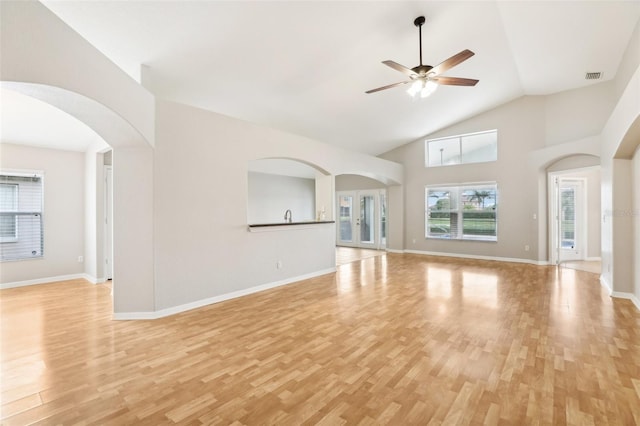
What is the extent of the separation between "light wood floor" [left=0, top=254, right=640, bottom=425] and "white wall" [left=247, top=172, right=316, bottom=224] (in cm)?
509

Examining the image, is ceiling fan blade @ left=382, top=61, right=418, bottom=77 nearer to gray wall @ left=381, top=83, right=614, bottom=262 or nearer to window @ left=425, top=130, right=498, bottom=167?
gray wall @ left=381, top=83, right=614, bottom=262

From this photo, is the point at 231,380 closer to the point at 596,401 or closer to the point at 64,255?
the point at 596,401

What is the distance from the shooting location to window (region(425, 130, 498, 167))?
26.2 feet

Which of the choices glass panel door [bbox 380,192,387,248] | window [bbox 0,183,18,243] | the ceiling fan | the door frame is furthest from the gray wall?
window [bbox 0,183,18,243]

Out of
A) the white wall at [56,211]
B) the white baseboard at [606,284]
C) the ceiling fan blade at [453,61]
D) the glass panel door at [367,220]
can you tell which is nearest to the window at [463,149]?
the glass panel door at [367,220]

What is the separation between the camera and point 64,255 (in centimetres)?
584

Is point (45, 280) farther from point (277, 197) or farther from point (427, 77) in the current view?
point (427, 77)

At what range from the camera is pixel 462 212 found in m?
8.39

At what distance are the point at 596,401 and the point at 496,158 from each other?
7.02 meters

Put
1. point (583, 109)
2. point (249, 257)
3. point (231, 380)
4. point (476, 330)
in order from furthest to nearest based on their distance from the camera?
point (583, 109) < point (249, 257) < point (476, 330) < point (231, 380)

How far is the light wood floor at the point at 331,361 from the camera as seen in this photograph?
1920mm

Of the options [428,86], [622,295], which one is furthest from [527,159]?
[428,86]

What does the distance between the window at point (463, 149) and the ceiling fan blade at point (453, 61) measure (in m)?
5.12

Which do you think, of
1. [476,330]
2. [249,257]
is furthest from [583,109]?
[249,257]
